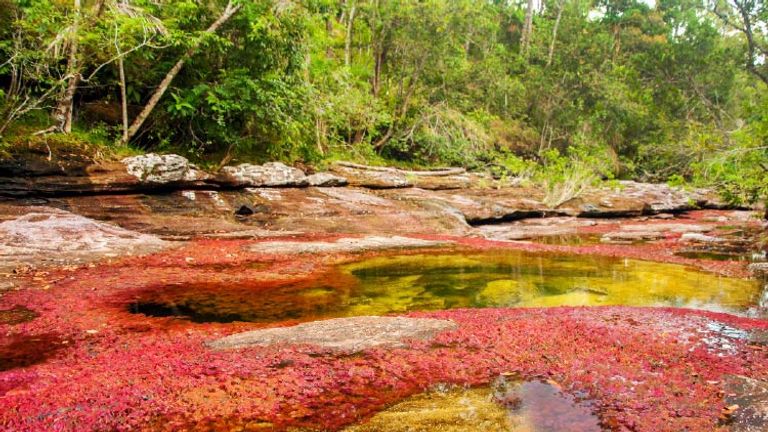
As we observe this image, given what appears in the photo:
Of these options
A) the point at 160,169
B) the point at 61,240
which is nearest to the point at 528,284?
the point at 61,240

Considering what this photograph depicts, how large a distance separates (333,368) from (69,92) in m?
16.5

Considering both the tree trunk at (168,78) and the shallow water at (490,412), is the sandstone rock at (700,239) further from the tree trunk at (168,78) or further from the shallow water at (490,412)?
the tree trunk at (168,78)

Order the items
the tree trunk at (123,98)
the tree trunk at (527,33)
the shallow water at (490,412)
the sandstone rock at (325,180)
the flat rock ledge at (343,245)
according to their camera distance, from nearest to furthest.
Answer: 1. the shallow water at (490,412)
2. the flat rock ledge at (343,245)
3. the tree trunk at (123,98)
4. the sandstone rock at (325,180)
5. the tree trunk at (527,33)

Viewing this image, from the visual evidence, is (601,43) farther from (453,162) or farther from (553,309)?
(553,309)

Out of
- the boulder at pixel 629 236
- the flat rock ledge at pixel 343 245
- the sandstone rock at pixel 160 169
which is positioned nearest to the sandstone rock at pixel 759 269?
the boulder at pixel 629 236

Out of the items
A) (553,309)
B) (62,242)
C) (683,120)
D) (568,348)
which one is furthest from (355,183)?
(683,120)

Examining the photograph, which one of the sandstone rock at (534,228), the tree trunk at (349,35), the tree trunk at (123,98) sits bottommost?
the sandstone rock at (534,228)

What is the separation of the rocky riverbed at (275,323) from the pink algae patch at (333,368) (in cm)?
3

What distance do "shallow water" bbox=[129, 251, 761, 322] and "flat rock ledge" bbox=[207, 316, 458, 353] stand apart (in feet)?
4.04

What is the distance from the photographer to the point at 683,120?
171ft

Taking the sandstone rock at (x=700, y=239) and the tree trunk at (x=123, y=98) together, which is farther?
the sandstone rock at (x=700, y=239)

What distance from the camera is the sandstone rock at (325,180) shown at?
2344 centimetres

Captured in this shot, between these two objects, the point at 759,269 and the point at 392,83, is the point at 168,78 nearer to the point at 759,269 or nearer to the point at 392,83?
the point at 392,83

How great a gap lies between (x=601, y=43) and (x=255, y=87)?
35481 mm
